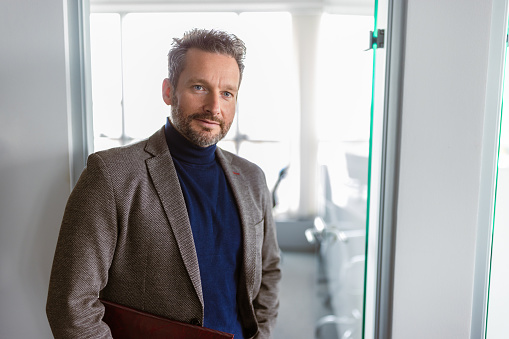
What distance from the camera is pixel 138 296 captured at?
958 millimetres

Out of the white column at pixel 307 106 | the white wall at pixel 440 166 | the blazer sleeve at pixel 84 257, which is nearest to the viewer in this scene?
the blazer sleeve at pixel 84 257

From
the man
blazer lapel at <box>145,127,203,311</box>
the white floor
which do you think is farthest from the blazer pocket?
the white floor

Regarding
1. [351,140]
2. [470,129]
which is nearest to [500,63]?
[470,129]

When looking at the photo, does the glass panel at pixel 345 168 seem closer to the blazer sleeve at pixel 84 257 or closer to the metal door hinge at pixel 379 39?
the metal door hinge at pixel 379 39

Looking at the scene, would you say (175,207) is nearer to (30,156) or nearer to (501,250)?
(30,156)

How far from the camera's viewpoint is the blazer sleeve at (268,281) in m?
1.18

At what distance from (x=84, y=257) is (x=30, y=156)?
39cm

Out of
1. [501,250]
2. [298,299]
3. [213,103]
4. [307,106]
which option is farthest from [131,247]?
[307,106]

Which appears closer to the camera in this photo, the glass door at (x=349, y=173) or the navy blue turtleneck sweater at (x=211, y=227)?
the navy blue turtleneck sweater at (x=211, y=227)

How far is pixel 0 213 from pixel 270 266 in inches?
30.3

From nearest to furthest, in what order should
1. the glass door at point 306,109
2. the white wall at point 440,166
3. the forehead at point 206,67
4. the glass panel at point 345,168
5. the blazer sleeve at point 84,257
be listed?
the blazer sleeve at point 84,257 → the forehead at point 206,67 → the white wall at point 440,166 → the glass door at point 306,109 → the glass panel at point 345,168

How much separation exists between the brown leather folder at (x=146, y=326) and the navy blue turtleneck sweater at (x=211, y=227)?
0.09 meters

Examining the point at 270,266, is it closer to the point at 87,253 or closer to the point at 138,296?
the point at 138,296

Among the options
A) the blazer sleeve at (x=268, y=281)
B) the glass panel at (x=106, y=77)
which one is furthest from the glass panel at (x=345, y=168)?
the glass panel at (x=106, y=77)
